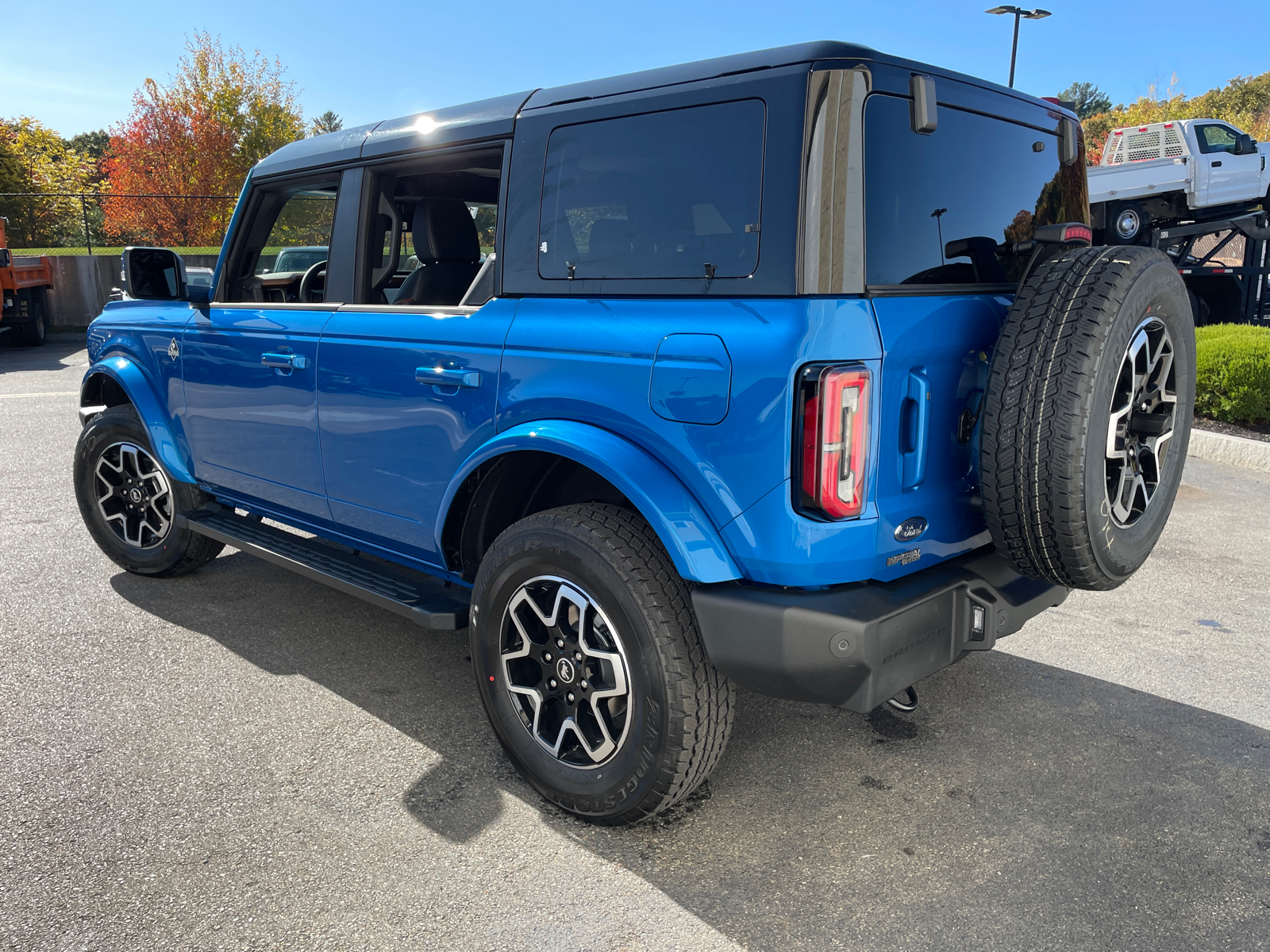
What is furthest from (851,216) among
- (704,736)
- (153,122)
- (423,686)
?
(153,122)

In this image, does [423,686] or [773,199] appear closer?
[773,199]

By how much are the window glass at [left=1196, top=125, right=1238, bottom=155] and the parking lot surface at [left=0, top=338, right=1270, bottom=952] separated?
46.6 feet

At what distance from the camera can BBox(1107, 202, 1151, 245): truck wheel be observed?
1606cm

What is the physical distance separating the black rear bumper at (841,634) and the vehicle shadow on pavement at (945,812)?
526mm

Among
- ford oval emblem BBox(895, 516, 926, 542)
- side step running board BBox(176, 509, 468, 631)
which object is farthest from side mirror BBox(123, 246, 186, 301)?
ford oval emblem BBox(895, 516, 926, 542)

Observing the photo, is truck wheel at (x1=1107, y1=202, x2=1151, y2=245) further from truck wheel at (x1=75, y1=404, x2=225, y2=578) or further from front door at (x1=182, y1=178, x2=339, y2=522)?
truck wheel at (x1=75, y1=404, x2=225, y2=578)

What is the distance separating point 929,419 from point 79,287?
23.6m

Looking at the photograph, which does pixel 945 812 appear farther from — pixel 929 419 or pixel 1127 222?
pixel 1127 222

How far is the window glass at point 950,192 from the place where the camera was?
7.80 feet

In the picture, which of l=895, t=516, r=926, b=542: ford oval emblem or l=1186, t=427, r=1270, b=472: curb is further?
l=1186, t=427, r=1270, b=472: curb

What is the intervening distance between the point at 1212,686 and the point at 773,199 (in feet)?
9.08

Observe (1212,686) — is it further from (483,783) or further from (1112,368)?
(483,783)

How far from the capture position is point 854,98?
7.55ft

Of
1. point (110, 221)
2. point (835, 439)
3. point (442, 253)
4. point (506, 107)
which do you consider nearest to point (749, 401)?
point (835, 439)
